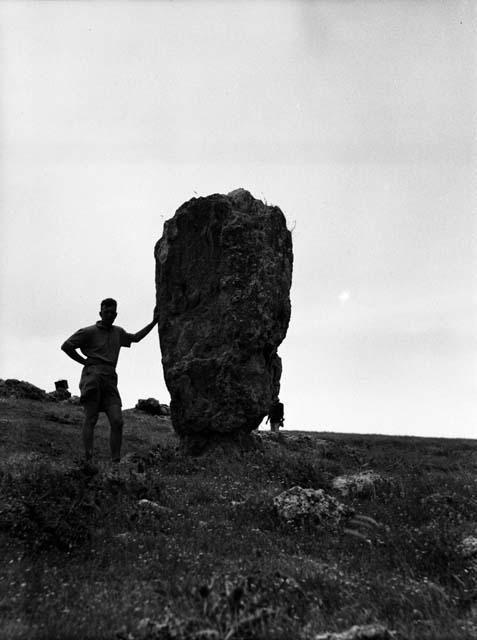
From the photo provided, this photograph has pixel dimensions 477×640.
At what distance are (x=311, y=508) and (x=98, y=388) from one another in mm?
6158

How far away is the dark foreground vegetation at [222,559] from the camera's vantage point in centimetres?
413

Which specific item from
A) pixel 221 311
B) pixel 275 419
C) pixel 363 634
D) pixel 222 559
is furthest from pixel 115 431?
pixel 275 419

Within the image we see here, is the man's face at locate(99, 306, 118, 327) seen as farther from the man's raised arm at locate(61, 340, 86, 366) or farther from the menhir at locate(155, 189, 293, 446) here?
the menhir at locate(155, 189, 293, 446)

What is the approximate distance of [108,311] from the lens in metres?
12.3

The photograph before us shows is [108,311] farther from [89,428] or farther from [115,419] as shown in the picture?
[89,428]

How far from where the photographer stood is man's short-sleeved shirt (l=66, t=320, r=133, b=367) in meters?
12.1

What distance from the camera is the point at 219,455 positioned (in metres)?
12.4

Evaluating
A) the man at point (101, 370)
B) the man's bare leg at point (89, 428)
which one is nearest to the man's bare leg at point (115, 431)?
the man at point (101, 370)

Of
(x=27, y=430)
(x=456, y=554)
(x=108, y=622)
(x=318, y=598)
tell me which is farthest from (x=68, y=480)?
(x=27, y=430)

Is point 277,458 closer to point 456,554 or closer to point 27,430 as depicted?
point 456,554

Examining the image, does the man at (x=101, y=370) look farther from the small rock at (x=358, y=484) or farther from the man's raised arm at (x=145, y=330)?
the small rock at (x=358, y=484)

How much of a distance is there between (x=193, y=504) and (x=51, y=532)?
2662mm

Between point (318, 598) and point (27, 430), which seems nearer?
point (318, 598)

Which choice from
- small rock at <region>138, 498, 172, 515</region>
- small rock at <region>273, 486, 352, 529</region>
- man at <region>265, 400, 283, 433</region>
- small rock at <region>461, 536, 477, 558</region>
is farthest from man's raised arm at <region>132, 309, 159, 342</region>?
man at <region>265, 400, 283, 433</region>
